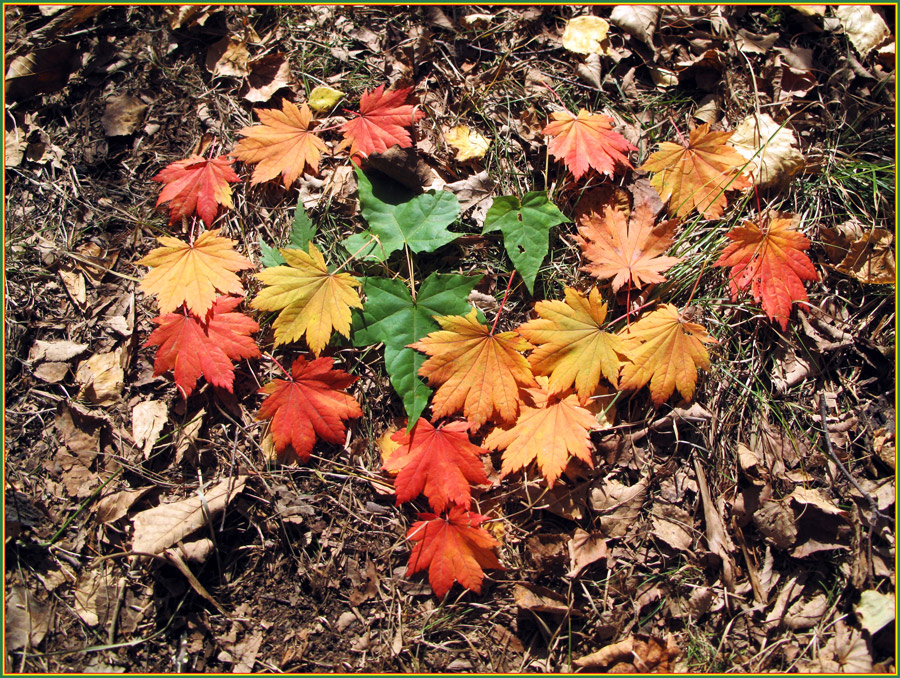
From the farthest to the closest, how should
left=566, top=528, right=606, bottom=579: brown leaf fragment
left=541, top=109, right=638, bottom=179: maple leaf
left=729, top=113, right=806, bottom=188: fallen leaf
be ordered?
left=729, top=113, right=806, bottom=188: fallen leaf
left=541, top=109, right=638, bottom=179: maple leaf
left=566, top=528, right=606, bottom=579: brown leaf fragment

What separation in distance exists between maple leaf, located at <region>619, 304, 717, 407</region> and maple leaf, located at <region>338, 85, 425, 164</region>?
1246 millimetres

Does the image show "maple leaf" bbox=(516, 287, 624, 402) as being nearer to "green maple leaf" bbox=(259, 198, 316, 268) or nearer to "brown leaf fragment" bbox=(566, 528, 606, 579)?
"brown leaf fragment" bbox=(566, 528, 606, 579)

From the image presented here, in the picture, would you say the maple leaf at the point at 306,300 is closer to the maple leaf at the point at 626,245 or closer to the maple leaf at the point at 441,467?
the maple leaf at the point at 441,467

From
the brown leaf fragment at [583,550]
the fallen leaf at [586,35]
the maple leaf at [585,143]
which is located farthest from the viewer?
the fallen leaf at [586,35]

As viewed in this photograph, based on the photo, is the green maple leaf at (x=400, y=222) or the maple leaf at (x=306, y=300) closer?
the maple leaf at (x=306, y=300)

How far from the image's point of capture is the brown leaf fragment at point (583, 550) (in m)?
2.06

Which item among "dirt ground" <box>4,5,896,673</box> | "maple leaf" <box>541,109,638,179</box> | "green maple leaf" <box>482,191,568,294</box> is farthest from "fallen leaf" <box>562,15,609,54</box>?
"green maple leaf" <box>482,191,568,294</box>

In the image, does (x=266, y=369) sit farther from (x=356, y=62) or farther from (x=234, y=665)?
(x=356, y=62)

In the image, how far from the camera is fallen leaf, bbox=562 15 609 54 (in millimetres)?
2412

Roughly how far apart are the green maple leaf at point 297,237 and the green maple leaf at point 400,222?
14cm

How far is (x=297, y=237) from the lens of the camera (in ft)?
7.15

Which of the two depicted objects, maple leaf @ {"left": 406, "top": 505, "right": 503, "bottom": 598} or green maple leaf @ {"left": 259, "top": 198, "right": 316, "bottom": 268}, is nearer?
maple leaf @ {"left": 406, "top": 505, "right": 503, "bottom": 598}

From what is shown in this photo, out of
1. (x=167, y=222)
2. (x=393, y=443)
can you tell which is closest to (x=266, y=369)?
(x=393, y=443)

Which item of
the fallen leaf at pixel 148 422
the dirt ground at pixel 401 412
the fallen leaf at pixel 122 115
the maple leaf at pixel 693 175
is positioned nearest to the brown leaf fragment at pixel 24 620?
the dirt ground at pixel 401 412
